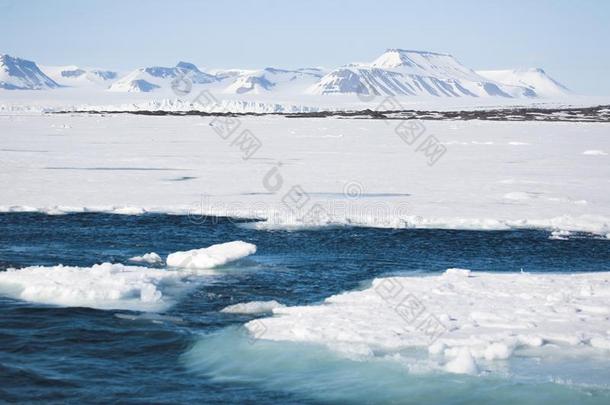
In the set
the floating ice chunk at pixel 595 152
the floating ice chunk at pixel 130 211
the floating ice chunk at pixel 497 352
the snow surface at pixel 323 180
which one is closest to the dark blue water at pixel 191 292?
the floating ice chunk at pixel 130 211

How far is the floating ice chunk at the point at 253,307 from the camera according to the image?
11141mm

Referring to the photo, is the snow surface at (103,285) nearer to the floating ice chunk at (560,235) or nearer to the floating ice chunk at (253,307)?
the floating ice chunk at (253,307)

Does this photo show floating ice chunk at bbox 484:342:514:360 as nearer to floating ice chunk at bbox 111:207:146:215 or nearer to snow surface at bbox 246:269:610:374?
snow surface at bbox 246:269:610:374

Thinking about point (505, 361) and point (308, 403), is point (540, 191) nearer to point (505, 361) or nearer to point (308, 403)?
point (505, 361)

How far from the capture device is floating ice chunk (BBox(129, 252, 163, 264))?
14094 millimetres

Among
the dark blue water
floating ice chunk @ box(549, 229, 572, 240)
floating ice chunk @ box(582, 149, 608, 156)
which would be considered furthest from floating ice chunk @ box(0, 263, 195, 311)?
floating ice chunk @ box(582, 149, 608, 156)

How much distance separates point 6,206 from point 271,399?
45.5 feet

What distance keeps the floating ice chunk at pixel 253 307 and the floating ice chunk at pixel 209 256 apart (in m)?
2.61

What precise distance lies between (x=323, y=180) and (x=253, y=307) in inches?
609

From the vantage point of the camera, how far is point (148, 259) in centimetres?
1416

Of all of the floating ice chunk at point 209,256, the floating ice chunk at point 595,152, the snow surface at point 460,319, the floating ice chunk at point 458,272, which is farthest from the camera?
the floating ice chunk at point 595,152

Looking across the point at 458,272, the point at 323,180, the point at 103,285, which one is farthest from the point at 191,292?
the point at 323,180

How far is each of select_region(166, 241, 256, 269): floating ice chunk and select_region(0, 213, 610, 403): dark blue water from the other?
0.25 m

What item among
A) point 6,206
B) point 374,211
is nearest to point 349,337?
point 374,211
